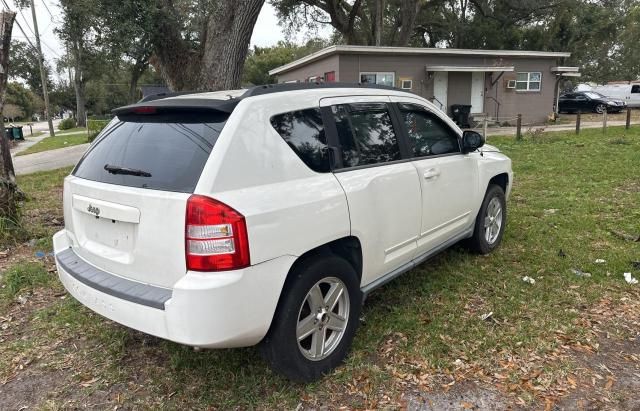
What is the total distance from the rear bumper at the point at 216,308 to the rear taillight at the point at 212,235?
5cm

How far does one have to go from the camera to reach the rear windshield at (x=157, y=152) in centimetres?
245

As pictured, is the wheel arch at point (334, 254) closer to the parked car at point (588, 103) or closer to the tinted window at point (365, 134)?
the tinted window at point (365, 134)

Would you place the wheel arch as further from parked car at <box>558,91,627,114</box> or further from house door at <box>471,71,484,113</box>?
parked car at <box>558,91,627,114</box>

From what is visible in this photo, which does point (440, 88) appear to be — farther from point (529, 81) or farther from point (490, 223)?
point (490, 223)

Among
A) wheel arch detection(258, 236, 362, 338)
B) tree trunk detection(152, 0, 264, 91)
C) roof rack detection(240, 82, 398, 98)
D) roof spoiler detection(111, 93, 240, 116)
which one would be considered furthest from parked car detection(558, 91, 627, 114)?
roof spoiler detection(111, 93, 240, 116)

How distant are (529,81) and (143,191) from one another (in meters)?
24.2

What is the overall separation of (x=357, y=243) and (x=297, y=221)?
0.62 m

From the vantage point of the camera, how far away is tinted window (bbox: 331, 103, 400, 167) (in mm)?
3123

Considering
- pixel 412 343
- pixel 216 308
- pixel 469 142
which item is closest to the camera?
pixel 216 308

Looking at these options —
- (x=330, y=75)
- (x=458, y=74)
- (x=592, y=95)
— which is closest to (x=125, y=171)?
(x=330, y=75)

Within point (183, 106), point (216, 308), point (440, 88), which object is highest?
point (440, 88)

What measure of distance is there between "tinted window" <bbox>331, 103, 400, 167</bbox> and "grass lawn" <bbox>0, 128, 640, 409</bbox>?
1279 millimetres

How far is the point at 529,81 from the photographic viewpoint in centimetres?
2306

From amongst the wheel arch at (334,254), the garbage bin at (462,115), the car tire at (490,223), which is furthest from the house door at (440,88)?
the wheel arch at (334,254)
